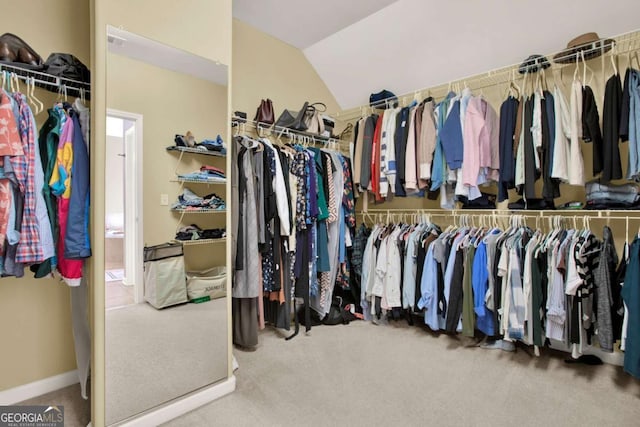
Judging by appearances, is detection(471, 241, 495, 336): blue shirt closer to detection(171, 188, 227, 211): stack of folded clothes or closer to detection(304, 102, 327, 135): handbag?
detection(304, 102, 327, 135): handbag

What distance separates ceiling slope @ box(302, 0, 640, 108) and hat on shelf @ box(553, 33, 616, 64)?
18 cm

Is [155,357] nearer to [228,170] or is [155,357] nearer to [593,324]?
[228,170]

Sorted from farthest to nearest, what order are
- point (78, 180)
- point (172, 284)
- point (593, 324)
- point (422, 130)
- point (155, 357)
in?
1. point (422, 130)
2. point (593, 324)
3. point (172, 284)
4. point (155, 357)
5. point (78, 180)

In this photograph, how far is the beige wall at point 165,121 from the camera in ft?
Result: 5.50

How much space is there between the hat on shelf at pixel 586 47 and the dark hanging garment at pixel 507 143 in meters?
0.40

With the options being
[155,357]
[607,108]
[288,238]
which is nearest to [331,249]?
[288,238]

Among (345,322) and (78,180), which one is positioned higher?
(78,180)

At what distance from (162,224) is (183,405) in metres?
1.00

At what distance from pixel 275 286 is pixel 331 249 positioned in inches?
30.0

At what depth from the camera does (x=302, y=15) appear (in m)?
2.88

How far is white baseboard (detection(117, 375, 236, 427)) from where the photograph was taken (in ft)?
5.33

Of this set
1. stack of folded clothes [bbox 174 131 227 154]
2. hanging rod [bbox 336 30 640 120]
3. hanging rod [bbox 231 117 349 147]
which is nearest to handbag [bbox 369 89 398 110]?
hanging rod [bbox 336 30 640 120]

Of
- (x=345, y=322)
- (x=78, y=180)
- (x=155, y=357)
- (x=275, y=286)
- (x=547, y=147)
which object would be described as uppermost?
(x=547, y=147)

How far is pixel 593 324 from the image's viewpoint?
2.09 meters
